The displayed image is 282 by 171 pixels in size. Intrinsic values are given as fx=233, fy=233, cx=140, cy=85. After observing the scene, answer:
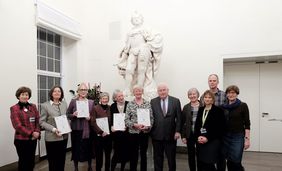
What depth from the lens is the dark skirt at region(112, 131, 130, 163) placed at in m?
3.17

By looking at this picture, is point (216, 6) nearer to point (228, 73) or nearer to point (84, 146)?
point (228, 73)

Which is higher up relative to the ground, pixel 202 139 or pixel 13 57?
pixel 13 57

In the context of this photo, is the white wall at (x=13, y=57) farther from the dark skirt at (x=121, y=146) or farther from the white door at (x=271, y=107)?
the white door at (x=271, y=107)

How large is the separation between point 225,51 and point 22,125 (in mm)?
3781

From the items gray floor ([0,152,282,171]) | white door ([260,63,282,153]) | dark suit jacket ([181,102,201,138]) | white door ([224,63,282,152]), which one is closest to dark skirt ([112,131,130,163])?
gray floor ([0,152,282,171])

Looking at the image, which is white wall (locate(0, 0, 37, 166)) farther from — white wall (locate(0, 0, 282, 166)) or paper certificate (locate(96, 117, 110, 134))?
paper certificate (locate(96, 117, 110, 134))

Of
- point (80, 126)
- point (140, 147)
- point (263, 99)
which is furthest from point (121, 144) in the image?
point (263, 99)

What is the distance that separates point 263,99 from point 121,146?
3.24 m

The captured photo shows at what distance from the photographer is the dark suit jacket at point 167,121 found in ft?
9.66

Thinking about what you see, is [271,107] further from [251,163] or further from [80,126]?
[80,126]

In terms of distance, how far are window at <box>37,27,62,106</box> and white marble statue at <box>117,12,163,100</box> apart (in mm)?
1772

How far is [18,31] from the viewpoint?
3.73 meters

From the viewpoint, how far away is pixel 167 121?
2.96m

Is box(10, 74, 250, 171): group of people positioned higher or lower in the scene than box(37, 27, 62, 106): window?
lower
